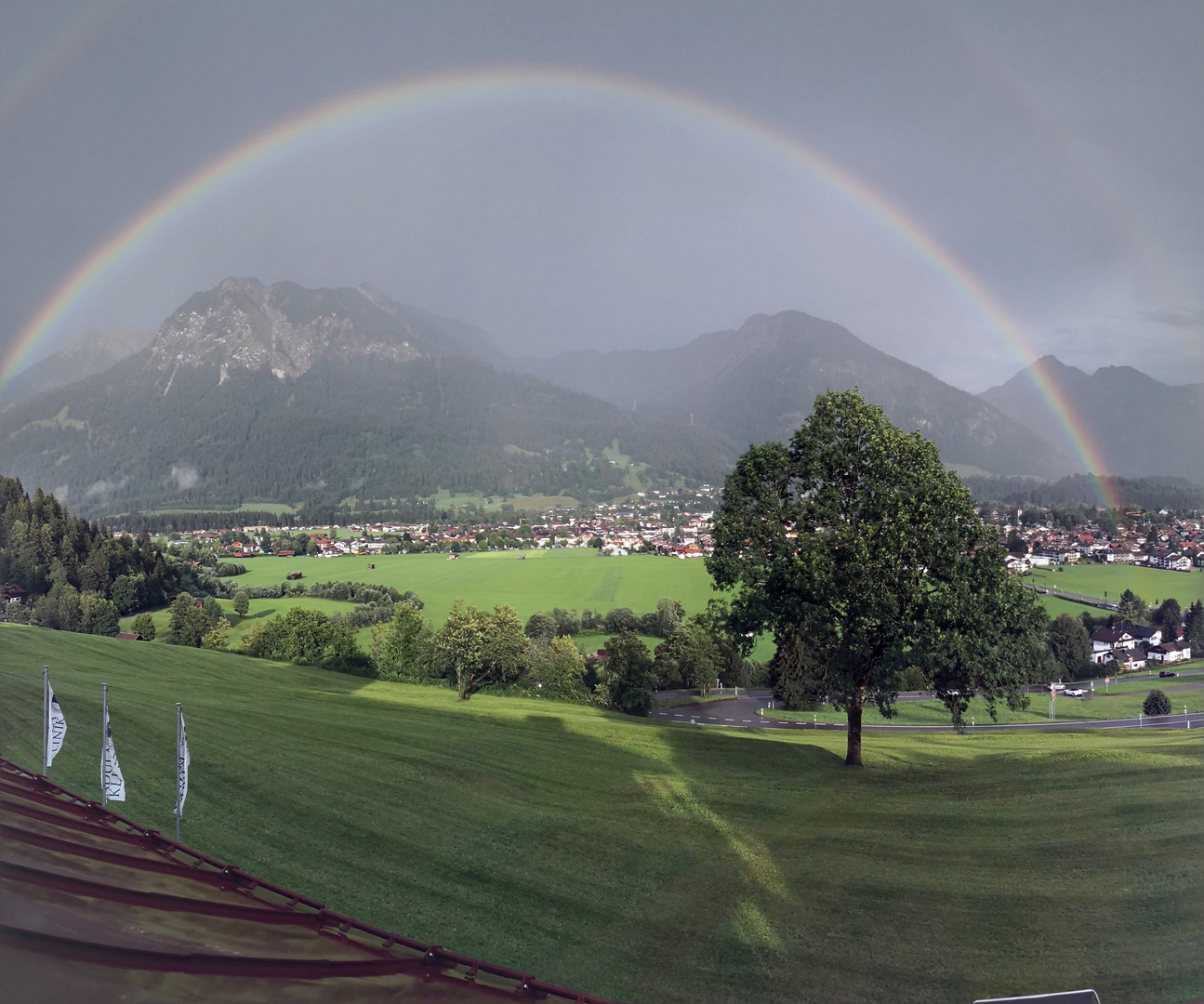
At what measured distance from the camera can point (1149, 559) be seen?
300 ft

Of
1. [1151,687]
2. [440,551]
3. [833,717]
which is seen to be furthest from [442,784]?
[440,551]

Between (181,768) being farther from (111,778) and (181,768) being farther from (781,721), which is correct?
(781,721)

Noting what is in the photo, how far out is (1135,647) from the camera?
5953 centimetres

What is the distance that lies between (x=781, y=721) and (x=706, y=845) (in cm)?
2728

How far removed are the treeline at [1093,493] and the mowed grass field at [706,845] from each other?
120071 mm

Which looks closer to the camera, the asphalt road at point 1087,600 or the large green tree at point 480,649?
the large green tree at point 480,649

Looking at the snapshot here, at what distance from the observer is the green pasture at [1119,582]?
71.2 meters

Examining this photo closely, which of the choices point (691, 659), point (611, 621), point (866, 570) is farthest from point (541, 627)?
point (866, 570)

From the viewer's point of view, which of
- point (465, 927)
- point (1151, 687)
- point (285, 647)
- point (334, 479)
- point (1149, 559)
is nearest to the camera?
point (465, 927)

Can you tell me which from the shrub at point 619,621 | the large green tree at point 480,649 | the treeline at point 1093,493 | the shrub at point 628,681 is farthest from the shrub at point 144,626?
the treeline at point 1093,493

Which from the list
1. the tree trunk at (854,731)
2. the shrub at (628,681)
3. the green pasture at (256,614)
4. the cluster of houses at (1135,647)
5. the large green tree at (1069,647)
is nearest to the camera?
the tree trunk at (854,731)

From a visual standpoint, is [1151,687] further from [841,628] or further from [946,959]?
[946,959]

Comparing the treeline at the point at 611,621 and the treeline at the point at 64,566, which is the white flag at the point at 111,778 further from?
the treeline at the point at 611,621

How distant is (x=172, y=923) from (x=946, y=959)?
8.79 m
